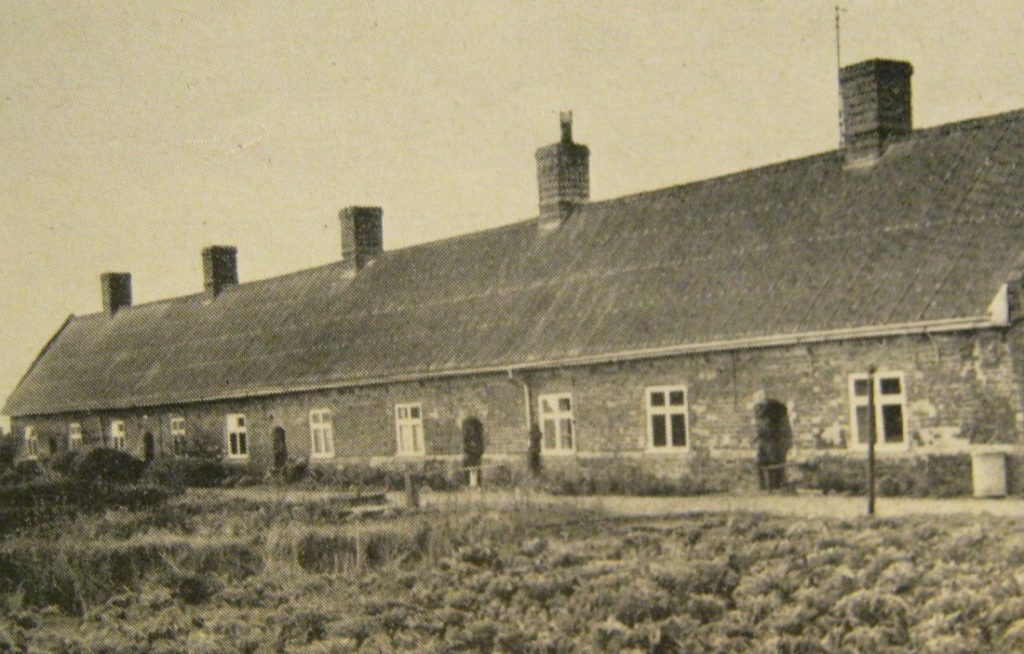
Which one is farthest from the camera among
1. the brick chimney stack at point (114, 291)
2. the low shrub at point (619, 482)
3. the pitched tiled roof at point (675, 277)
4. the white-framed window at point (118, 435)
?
the brick chimney stack at point (114, 291)

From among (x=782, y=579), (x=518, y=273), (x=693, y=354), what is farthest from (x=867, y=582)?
(x=518, y=273)

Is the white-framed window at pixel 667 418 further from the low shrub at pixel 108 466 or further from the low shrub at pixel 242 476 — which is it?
the low shrub at pixel 108 466

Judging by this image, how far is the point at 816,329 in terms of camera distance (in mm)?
20094

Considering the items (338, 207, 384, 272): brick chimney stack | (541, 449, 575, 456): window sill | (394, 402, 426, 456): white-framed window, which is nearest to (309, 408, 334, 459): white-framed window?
(394, 402, 426, 456): white-framed window

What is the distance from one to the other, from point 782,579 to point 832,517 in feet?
12.6

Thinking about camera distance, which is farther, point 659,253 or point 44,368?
point 44,368

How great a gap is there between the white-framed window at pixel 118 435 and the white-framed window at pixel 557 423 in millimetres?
21463

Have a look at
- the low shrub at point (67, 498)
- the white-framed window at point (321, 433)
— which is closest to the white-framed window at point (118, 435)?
the white-framed window at point (321, 433)

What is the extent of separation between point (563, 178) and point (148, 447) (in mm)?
18832

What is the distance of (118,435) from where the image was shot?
1647 inches

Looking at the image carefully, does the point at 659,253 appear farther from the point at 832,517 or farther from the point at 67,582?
the point at 67,582

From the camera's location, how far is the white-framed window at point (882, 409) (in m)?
19.3

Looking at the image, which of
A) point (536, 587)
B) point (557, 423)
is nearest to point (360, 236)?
point (557, 423)

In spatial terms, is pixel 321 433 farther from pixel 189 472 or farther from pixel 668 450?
pixel 668 450
